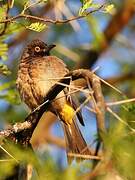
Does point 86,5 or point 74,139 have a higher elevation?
point 86,5

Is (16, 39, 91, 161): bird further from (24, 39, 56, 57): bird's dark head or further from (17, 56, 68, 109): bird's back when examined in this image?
(24, 39, 56, 57): bird's dark head

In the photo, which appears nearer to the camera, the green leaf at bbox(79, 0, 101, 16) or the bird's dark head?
the green leaf at bbox(79, 0, 101, 16)

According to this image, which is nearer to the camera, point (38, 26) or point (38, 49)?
point (38, 26)

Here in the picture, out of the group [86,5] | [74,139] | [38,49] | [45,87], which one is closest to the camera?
[86,5]

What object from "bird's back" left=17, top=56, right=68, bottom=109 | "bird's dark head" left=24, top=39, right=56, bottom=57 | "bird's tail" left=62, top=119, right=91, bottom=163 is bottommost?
"bird's tail" left=62, top=119, right=91, bottom=163

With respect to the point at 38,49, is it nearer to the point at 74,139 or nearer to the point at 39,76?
the point at 39,76

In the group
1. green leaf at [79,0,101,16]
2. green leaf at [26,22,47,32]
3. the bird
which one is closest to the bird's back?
the bird

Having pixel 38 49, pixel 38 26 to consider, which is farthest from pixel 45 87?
pixel 38 26

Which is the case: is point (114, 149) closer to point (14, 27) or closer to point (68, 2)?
point (14, 27)

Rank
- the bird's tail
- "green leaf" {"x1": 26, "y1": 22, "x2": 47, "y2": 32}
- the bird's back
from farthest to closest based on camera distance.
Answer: the bird's back
the bird's tail
"green leaf" {"x1": 26, "y1": 22, "x2": 47, "y2": 32}

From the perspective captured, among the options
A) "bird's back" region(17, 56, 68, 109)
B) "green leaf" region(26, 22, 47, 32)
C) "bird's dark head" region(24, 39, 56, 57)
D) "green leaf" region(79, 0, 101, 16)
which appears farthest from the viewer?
"bird's dark head" region(24, 39, 56, 57)

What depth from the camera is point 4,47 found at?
3.57m

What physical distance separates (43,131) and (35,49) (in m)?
1.12

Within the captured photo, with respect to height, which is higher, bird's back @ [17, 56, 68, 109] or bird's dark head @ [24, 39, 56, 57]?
bird's dark head @ [24, 39, 56, 57]
